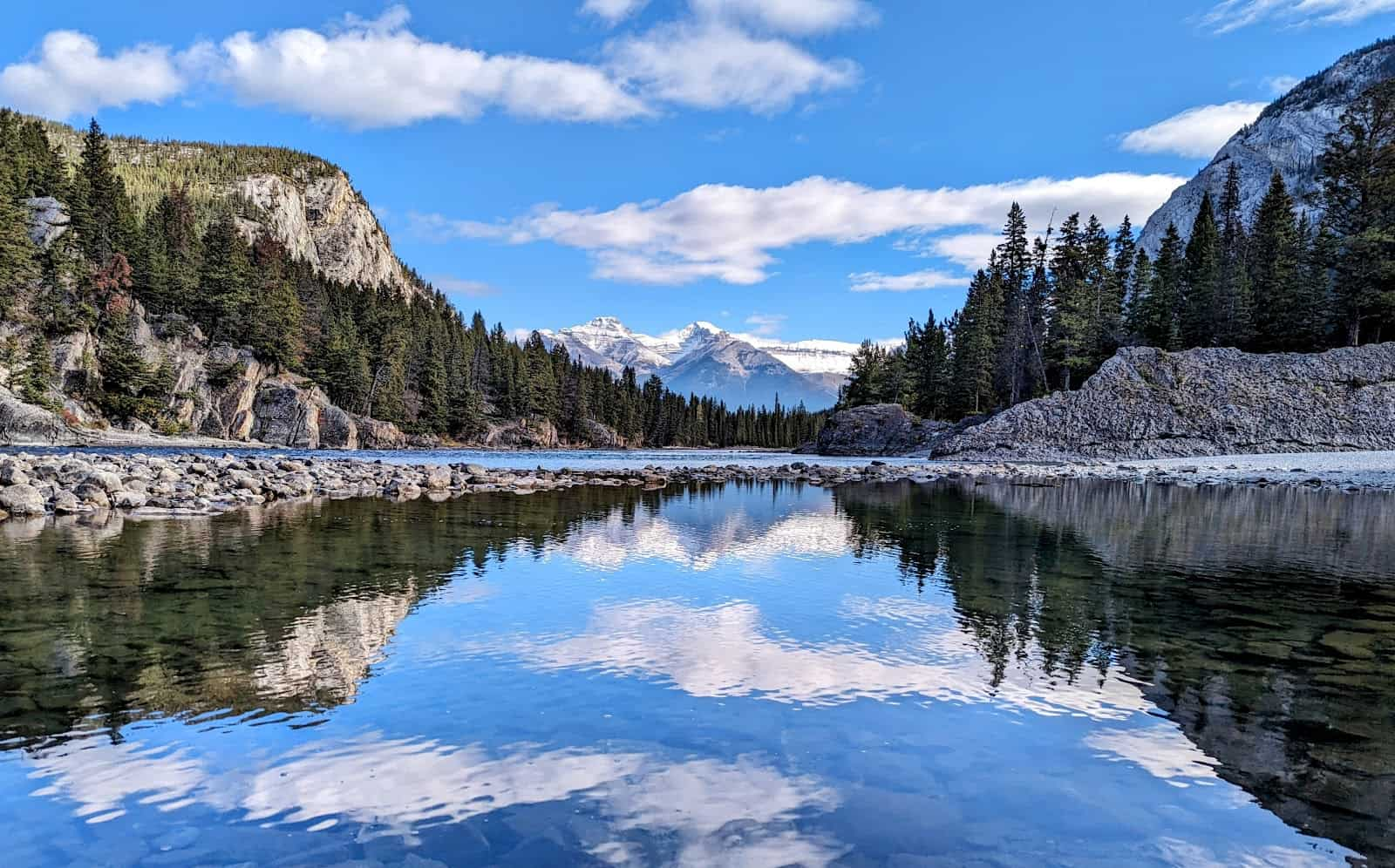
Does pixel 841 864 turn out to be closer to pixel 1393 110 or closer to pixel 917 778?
pixel 917 778

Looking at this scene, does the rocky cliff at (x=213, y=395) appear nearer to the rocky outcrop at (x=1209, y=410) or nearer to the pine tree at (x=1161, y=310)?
the rocky outcrop at (x=1209, y=410)

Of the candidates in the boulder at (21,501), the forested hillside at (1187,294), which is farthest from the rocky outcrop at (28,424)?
the forested hillside at (1187,294)

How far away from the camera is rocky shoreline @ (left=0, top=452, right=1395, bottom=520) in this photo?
22172 millimetres

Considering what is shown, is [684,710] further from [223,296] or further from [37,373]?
[223,296]

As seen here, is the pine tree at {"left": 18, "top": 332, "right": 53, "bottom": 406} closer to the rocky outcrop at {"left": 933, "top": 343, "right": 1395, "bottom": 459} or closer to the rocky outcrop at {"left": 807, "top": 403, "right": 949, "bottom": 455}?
the rocky outcrop at {"left": 933, "top": 343, "right": 1395, "bottom": 459}

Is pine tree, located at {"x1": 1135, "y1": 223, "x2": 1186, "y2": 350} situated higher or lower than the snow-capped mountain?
lower

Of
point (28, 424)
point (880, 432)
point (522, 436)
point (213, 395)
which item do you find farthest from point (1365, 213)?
point (213, 395)

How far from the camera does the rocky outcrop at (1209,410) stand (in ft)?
164

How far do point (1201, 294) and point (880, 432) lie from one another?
35.0 meters

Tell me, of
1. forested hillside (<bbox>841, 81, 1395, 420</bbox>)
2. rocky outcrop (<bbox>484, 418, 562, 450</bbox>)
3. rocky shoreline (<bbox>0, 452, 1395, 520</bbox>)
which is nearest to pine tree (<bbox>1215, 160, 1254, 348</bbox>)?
forested hillside (<bbox>841, 81, 1395, 420</bbox>)

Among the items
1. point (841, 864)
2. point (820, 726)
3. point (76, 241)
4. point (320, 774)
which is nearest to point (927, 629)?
point (820, 726)

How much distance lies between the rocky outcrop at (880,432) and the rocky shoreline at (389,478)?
2464cm

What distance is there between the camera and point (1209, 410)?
54.0 meters

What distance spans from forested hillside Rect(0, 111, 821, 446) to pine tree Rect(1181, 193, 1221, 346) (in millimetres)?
95957
